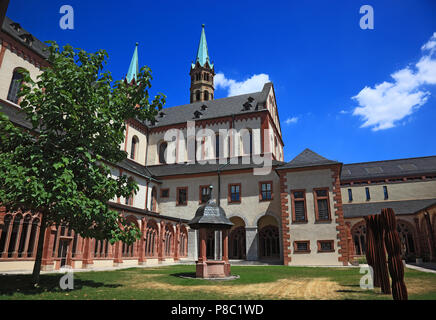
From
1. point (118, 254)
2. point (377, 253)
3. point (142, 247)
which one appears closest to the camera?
point (377, 253)

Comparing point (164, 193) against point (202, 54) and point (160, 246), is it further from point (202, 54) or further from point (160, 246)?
point (202, 54)

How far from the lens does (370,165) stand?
143 feet

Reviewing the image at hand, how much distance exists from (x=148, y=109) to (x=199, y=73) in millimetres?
47800

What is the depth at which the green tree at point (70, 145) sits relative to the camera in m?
8.38

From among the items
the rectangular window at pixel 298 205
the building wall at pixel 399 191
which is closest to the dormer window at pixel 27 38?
the rectangular window at pixel 298 205

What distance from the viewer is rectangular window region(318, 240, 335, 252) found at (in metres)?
23.6

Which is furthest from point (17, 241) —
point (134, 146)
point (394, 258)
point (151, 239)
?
point (134, 146)

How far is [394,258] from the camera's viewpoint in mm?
7512

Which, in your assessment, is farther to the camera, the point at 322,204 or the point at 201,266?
the point at 322,204

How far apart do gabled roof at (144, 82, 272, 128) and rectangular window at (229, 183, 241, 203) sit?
379 inches

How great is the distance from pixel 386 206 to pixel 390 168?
24.1 feet
